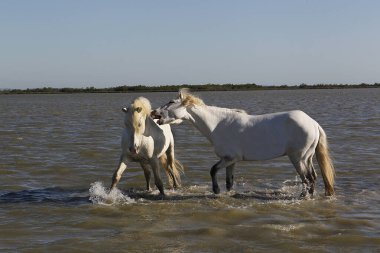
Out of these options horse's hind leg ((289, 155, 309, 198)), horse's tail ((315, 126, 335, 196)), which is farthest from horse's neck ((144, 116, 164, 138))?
horse's tail ((315, 126, 335, 196))

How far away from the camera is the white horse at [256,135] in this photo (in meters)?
9.09

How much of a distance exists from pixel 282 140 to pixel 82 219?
3471mm

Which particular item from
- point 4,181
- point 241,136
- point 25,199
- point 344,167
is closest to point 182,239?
point 241,136

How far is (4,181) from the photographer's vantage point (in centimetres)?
1076

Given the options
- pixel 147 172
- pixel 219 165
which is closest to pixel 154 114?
pixel 147 172

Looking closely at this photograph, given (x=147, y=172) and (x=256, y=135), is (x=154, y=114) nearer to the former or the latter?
(x=147, y=172)

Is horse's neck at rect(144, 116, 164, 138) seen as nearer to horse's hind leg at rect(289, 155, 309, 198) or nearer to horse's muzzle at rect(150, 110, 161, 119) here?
horse's muzzle at rect(150, 110, 161, 119)

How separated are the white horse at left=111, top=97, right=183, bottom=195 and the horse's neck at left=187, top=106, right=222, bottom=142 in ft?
1.94

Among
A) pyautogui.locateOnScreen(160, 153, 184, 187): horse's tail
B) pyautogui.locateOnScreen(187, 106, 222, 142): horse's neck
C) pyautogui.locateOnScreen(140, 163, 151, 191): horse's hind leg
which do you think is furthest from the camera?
pyautogui.locateOnScreen(160, 153, 184, 187): horse's tail

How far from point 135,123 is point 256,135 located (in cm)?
202

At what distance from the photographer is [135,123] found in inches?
341

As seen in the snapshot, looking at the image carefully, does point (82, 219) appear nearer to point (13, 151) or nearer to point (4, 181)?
point (4, 181)

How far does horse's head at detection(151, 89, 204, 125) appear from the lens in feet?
30.1

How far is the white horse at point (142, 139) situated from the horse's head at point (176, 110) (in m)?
0.17
